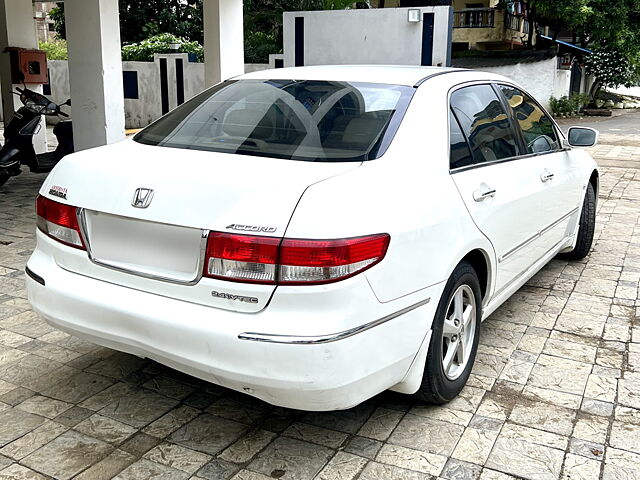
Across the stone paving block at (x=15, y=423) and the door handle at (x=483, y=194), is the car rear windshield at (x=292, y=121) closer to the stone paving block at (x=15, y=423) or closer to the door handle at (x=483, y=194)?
the door handle at (x=483, y=194)

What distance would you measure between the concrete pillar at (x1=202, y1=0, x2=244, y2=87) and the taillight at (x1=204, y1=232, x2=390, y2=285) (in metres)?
6.98

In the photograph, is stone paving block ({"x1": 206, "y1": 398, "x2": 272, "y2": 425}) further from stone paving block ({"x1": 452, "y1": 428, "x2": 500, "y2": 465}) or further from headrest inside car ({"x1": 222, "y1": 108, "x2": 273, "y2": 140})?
headrest inside car ({"x1": 222, "y1": 108, "x2": 273, "y2": 140})

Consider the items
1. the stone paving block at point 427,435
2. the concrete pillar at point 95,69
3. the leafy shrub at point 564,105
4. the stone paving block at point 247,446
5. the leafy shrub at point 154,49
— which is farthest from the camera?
the leafy shrub at point 564,105

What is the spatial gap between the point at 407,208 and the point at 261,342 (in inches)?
33.0

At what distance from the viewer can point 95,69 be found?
23.2ft

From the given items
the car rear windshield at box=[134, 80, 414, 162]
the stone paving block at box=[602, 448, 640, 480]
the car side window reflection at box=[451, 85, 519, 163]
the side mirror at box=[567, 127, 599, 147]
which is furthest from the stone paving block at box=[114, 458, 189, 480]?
the side mirror at box=[567, 127, 599, 147]

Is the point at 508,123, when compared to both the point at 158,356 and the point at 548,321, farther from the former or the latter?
the point at 158,356

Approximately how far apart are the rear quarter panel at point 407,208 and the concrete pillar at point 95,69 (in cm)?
449

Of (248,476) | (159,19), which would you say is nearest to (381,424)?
(248,476)

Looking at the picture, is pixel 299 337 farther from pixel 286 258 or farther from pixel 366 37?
pixel 366 37

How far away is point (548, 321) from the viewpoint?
4.73m

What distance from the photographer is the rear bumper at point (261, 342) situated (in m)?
2.65

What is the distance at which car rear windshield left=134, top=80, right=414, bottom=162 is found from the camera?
3236mm

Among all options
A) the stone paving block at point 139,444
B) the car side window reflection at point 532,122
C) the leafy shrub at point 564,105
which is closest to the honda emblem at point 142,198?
the stone paving block at point 139,444
